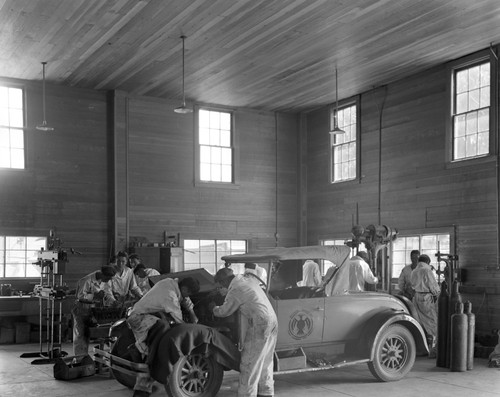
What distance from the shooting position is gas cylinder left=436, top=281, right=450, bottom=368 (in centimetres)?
1014

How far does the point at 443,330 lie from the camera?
33.5ft

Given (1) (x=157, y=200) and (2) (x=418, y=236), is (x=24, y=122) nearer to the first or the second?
(1) (x=157, y=200)

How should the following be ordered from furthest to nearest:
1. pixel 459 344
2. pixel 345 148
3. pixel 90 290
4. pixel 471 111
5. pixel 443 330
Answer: pixel 345 148 → pixel 471 111 → pixel 90 290 → pixel 443 330 → pixel 459 344

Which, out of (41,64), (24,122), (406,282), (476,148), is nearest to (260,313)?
(406,282)

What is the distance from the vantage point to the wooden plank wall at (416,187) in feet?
41.1

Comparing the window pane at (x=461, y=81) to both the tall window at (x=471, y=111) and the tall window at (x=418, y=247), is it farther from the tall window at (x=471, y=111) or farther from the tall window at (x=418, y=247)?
the tall window at (x=418, y=247)

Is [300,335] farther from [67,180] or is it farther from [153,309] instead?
[67,180]

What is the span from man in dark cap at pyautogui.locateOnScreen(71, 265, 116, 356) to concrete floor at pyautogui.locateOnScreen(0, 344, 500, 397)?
620mm

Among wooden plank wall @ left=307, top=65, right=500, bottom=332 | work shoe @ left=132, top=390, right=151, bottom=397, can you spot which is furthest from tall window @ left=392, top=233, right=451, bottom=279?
work shoe @ left=132, top=390, right=151, bottom=397

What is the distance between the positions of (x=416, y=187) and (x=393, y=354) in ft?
18.6

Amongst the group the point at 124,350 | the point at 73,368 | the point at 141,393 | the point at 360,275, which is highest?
the point at 360,275

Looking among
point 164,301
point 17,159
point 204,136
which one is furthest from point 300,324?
point 204,136

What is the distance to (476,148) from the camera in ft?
42.5

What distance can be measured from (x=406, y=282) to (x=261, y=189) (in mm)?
5658
